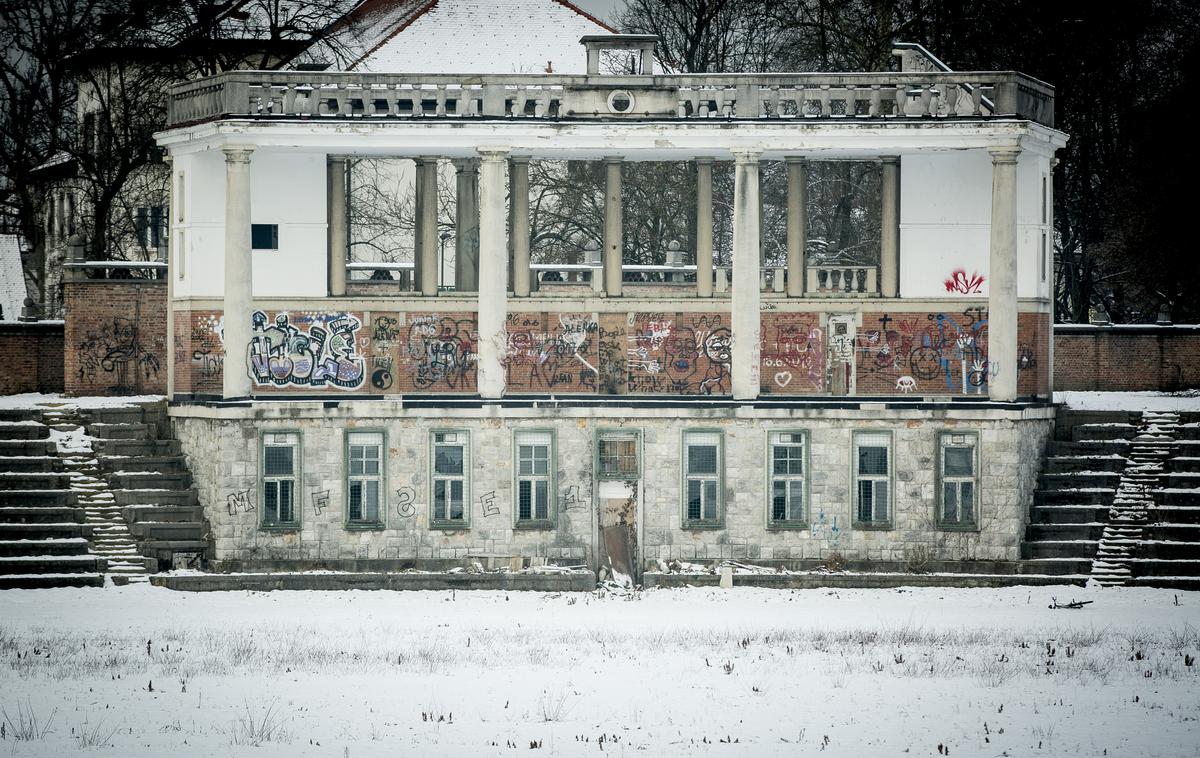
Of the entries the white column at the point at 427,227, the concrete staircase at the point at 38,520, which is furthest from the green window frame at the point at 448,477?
the concrete staircase at the point at 38,520

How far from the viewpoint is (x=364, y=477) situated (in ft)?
116

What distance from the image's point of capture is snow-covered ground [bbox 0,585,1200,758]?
21.3 meters

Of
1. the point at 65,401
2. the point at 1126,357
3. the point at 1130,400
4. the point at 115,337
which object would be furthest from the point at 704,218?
the point at 65,401

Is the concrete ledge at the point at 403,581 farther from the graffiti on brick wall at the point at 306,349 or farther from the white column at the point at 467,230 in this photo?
the white column at the point at 467,230

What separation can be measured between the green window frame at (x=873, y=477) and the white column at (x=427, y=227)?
10.6 m

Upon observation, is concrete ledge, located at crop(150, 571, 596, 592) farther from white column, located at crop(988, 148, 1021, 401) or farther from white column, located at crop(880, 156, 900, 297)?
white column, located at crop(880, 156, 900, 297)

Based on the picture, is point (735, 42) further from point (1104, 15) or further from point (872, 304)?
point (872, 304)

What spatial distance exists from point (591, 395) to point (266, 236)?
26.4ft

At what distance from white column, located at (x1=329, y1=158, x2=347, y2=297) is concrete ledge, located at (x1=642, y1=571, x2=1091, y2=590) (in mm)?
10442

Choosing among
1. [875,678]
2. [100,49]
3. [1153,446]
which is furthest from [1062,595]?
[100,49]

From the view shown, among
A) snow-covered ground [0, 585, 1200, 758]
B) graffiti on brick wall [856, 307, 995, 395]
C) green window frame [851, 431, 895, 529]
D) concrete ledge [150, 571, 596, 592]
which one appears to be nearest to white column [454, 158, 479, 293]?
concrete ledge [150, 571, 596, 592]

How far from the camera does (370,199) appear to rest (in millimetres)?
60656

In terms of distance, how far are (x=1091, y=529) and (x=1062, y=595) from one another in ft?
8.90

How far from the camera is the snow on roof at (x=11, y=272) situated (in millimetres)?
68000
